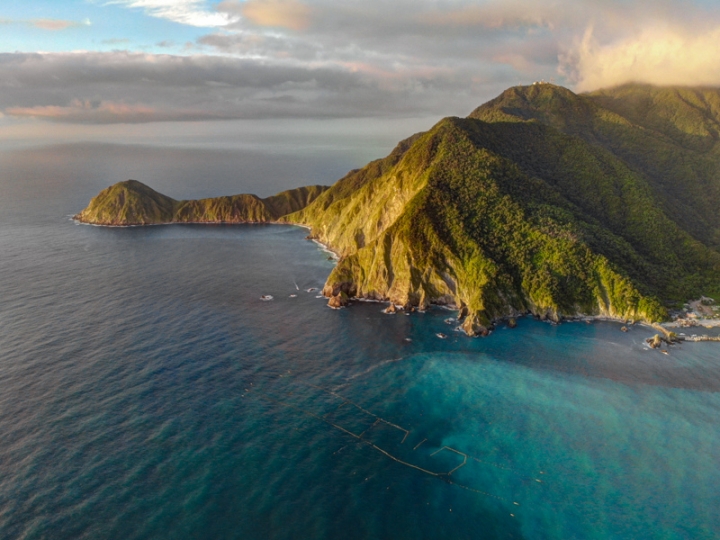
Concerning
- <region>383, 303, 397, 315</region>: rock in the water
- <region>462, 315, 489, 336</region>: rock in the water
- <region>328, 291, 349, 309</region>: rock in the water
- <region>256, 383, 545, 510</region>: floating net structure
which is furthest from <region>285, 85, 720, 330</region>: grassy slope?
<region>256, 383, 545, 510</region>: floating net structure

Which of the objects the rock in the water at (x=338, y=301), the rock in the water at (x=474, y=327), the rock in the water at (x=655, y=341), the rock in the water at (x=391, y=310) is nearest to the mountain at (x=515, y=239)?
the rock in the water at (x=474, y=327)

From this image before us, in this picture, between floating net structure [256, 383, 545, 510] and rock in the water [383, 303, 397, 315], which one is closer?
floating net structure [256, 383, 545, 510]

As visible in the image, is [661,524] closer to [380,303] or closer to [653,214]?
[380,303]

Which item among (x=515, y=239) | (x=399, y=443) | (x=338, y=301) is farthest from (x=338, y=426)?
(x=515, y=239)

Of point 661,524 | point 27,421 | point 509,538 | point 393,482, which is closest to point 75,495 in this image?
point 27,421

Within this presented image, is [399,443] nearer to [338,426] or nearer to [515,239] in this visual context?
[338,426]

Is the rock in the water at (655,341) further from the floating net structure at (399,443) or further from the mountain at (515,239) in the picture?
the floating net structure at (399,443)

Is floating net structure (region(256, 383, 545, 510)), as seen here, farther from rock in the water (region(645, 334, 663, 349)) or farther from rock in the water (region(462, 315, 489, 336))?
rock in the water (region(645, 334, 663, 349))
